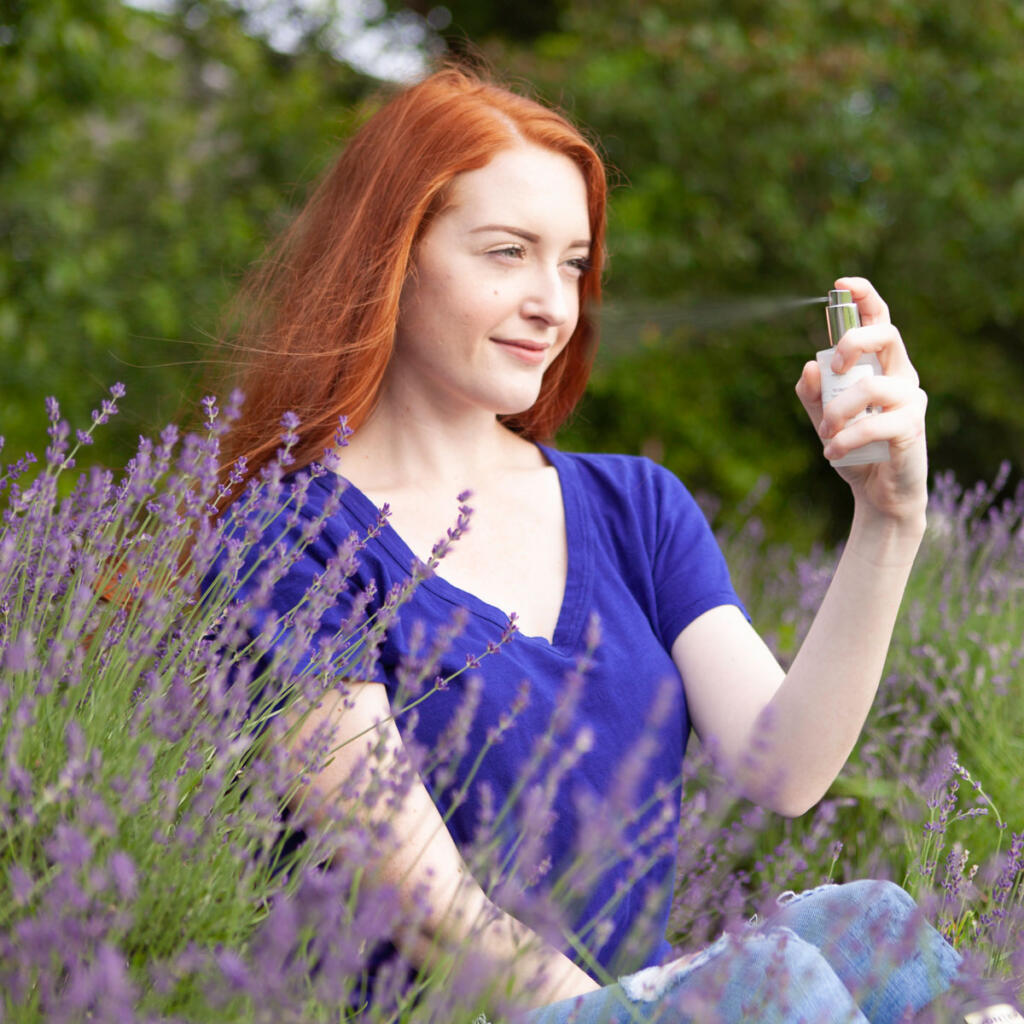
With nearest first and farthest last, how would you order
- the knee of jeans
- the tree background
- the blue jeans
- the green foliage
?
the blue jeans < the knee of jeans < the green foliage < the tree background

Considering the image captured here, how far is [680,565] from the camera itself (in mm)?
2303

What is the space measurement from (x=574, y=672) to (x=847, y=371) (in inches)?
25.1

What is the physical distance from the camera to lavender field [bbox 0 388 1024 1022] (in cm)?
107

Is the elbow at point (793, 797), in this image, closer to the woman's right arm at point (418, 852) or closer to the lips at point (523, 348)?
the woman's right arm at point (418, 852)

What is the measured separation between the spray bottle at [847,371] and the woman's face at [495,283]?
22.5 inches

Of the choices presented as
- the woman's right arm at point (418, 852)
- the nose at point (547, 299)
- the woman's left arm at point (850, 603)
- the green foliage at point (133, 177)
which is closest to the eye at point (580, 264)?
the nose at point (547, 299)

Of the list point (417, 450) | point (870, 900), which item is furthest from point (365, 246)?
point (870, 900)

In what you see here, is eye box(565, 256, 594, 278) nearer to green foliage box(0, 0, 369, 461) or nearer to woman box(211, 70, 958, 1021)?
woman box(211, 70, 958, 1021)

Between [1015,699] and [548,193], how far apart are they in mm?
1482

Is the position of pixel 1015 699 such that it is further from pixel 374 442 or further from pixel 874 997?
pixel 374 442

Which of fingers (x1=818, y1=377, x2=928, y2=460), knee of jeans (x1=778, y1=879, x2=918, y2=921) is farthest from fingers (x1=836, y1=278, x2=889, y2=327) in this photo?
knee of jeans (x1=778, y1=879, x2=918, y2=921)

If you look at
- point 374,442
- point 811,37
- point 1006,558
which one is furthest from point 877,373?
point 811,37

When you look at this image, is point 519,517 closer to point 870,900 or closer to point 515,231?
point 515,231

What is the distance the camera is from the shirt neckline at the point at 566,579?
2033mm
